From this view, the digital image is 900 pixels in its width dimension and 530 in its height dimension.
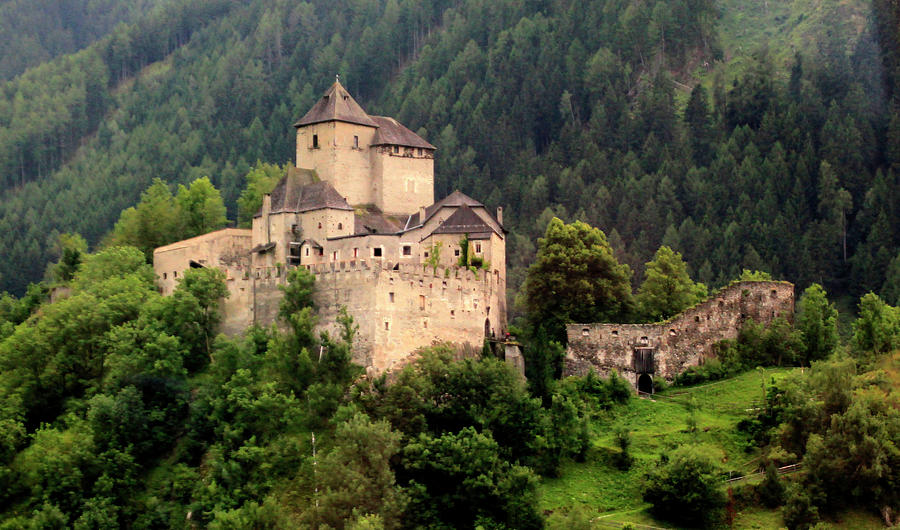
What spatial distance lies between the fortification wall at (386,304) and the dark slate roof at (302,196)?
4.55 m

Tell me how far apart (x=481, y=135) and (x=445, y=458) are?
7171cm

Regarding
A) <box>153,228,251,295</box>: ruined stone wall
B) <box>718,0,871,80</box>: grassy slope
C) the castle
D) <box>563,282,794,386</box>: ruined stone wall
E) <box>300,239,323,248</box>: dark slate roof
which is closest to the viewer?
the castle

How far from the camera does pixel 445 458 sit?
58.5 m

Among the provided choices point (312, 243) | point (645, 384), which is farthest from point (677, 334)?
point (312, 243)

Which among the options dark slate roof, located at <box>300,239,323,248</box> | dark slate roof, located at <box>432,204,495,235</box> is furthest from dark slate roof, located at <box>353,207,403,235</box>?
dark slate roof, located at <box>432,204,495,235</box>

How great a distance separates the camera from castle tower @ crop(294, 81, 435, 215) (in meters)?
74.1

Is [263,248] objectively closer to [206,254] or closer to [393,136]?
[206,254]

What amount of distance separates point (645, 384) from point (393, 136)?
64.0ft

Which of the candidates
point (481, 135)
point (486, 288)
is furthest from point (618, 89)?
point (486, 288)

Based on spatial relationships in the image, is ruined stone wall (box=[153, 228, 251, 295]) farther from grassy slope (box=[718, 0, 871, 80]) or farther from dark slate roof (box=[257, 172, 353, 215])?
grassy slope (box=[718, 0, 871, 80])

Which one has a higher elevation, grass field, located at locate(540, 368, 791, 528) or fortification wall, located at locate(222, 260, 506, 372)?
fortification wall, located at locate(222, 260, 506, 372)

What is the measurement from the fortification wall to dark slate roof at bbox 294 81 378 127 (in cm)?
1107

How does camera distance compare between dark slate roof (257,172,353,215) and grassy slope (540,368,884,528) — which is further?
dark slate roof (257,172,353,215)

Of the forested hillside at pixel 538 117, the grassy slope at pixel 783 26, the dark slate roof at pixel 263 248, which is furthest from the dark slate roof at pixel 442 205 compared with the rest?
the grassy slope at pixel 783 26
